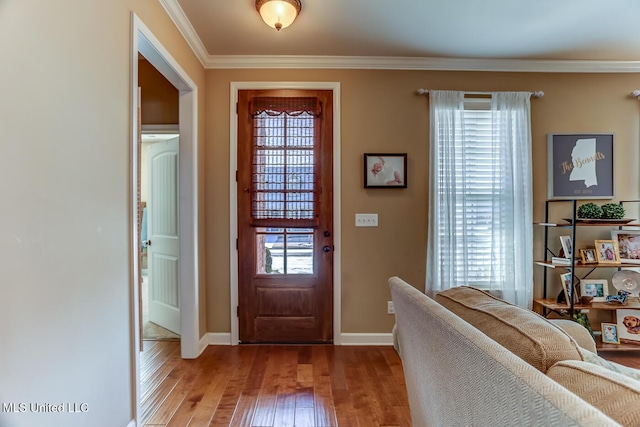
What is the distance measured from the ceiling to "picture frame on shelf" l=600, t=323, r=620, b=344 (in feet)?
7.94

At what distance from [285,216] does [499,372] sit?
2387 mm

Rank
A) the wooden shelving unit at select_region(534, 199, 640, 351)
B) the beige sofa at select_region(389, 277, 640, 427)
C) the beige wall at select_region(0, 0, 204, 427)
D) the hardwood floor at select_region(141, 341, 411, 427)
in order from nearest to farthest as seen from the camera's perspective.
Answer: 1. the beige sofa at select_region(389, 277, 640, 427)
2. the beige wall at select_region(0, 0, 204, 427)
3. the hardwood floor at select_region(141, 341, 411, 427)
4. the wooden shelving unit at select_region(534, 199, 640, 351)

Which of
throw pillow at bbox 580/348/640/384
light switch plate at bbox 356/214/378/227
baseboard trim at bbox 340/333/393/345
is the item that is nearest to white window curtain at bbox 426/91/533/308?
light switch plate at bbox 356/214/378/227

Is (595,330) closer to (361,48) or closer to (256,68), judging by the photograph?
(361,48)

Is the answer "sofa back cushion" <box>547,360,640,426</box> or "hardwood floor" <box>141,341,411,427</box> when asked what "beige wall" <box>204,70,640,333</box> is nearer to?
"hardwood floor" <box>141,341,411,427</box>

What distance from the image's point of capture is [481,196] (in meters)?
2.93

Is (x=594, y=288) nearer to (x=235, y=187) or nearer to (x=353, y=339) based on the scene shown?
(x=353, y=339)

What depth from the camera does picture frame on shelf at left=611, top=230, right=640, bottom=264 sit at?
108 inches

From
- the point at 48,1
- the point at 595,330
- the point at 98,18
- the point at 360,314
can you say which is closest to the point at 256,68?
the point at 98,18

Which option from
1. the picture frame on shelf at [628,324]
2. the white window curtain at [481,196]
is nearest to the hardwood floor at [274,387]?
the white window curtain at [481,196]

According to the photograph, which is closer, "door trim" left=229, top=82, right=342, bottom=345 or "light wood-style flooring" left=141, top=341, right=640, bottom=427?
"light wood-style flooring" left=141, top=341, right=640, bottom=427

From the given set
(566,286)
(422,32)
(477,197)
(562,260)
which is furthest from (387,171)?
(566,286)

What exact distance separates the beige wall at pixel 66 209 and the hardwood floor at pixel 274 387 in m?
0.50

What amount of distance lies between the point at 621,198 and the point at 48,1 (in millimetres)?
4335
